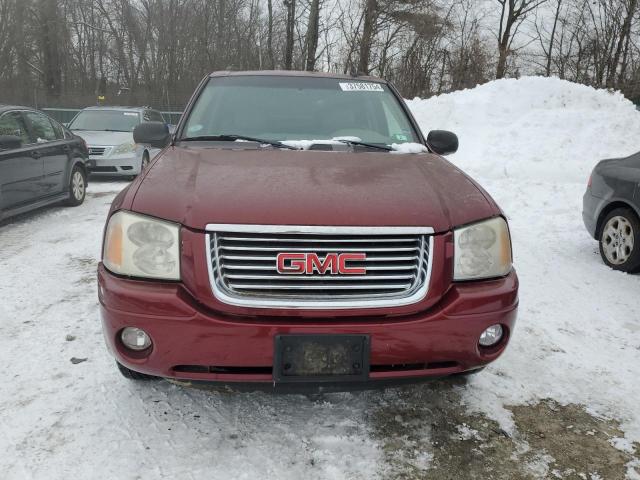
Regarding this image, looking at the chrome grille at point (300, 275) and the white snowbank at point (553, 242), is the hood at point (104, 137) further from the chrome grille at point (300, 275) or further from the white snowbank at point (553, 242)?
the chrome grille at point (300, 275)

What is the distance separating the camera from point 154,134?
3.81 meters

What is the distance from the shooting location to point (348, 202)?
2275 mm

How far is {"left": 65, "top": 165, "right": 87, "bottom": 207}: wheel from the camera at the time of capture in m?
7.62

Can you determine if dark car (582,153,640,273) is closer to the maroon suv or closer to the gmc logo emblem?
the maroon suv

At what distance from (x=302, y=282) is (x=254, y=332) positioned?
0.28 meters

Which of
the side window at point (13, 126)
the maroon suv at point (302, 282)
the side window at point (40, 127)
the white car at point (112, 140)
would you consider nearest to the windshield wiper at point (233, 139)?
the maroon suv at point (302, 282)

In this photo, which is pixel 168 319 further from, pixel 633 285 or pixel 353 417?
pixel 633 285

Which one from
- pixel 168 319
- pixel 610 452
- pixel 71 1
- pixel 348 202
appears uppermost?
pixel 71 1

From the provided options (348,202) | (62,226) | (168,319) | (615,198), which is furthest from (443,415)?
(62,226)

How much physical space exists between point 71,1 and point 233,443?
126 ft

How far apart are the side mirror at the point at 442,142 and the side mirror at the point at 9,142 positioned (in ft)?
15.4

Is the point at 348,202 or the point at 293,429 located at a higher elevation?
the point at 348,202

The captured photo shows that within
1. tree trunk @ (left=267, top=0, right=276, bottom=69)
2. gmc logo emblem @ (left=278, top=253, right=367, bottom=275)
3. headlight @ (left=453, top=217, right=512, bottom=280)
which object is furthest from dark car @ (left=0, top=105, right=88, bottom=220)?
tree trunk @ (left=267, top=0, right=276, bottom=69)

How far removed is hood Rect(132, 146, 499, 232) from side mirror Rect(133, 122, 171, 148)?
93 centimetres
